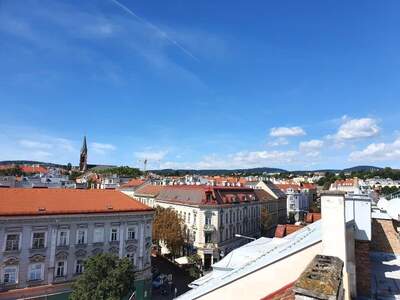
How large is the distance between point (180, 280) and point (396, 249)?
124 feet

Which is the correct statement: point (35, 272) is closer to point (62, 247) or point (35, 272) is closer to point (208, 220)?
point (62, 247)

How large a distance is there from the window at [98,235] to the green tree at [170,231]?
1998 cm

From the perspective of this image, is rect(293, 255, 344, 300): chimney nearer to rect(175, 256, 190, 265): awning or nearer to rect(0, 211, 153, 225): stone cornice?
rect(0, 211, 153, 225): stone cornice

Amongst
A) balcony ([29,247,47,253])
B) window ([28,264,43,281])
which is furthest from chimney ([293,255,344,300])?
window ([28,264,43,281])

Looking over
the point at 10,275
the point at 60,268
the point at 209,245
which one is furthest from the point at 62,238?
the point at 209,245

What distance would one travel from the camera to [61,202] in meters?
32.5

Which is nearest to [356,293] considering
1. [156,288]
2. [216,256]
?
[156,288]

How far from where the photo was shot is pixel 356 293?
675 centimetres

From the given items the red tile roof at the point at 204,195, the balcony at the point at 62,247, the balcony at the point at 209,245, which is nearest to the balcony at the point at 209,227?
the balcony at the point at 209,245

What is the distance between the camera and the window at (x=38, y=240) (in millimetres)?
29250

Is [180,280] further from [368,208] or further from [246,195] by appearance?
[368,208]

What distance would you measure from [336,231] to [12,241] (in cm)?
2876

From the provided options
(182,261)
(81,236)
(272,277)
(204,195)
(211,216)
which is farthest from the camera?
(204,195)

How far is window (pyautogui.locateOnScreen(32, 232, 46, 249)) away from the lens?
29.2m
